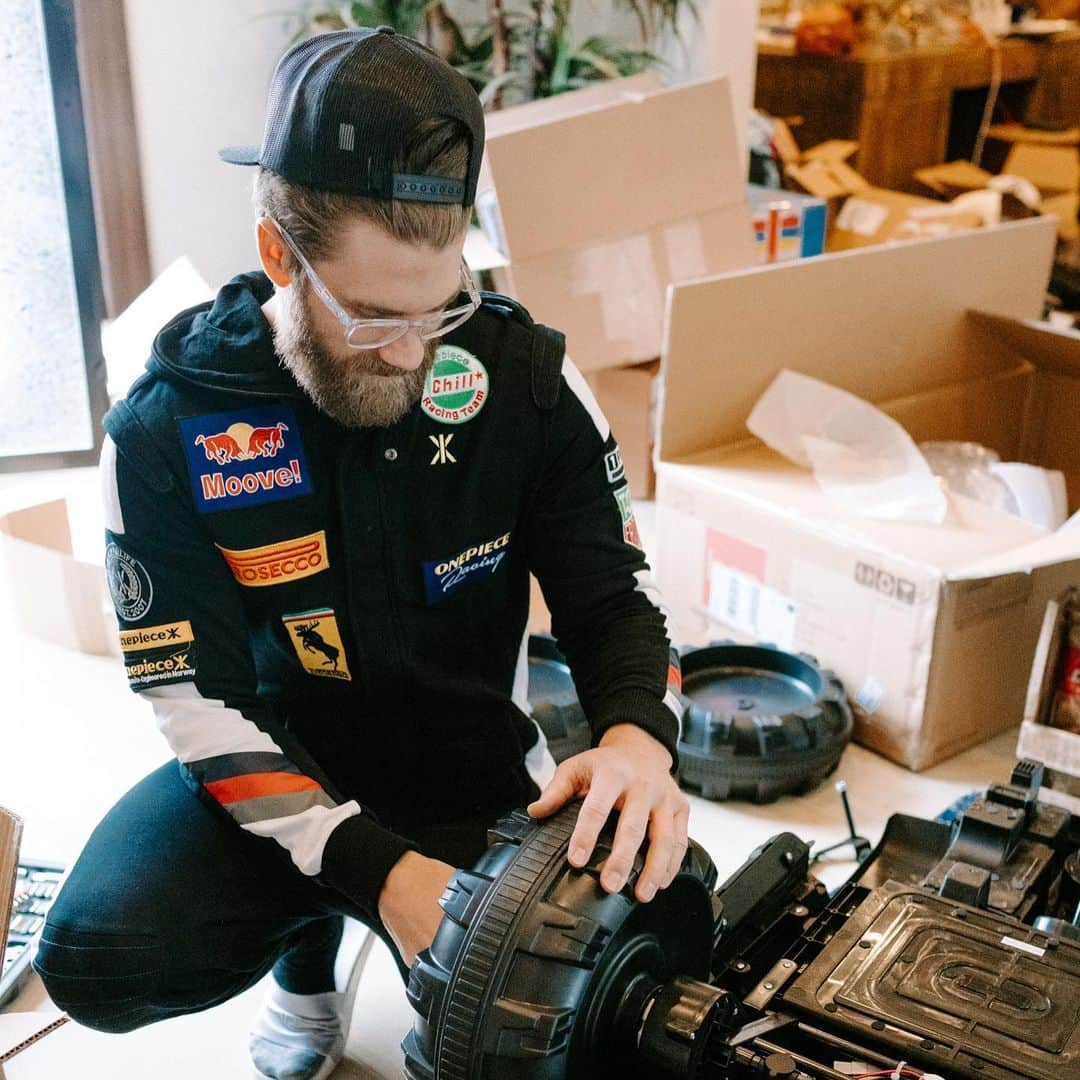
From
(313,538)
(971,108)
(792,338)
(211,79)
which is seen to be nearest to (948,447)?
(792,338)

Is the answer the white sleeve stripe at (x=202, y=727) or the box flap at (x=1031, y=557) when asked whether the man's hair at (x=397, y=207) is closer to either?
the white sleeve stripe at (x=202, y=727)

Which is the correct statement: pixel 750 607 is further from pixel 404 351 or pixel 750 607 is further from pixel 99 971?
pixel 99 971

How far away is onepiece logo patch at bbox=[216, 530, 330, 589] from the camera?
Answer: 1.20m

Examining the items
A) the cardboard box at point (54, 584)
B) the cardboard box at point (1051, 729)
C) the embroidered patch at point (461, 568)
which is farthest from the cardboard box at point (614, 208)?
the embroidered patch at point (461, 568)

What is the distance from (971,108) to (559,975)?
167 inches

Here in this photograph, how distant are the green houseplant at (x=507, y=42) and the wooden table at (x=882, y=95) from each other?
981mm

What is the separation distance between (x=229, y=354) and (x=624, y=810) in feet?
1.76

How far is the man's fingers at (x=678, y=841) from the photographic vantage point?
94 centimetres

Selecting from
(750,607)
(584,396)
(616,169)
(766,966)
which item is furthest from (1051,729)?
(616,169)

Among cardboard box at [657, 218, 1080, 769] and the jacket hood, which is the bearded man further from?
cardboard box at [657, 218, 1080, 769]

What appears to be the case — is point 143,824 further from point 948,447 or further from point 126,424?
point 948,447

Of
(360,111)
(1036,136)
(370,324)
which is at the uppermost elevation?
(360,111)

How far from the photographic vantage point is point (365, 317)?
1087 mm

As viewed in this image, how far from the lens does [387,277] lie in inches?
41.9
